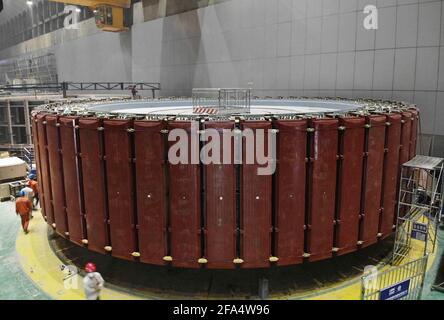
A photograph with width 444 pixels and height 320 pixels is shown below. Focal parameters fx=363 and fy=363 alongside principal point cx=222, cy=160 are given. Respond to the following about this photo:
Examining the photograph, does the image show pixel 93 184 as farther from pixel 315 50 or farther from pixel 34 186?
pixel 315 50

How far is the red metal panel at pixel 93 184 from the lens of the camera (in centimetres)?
883

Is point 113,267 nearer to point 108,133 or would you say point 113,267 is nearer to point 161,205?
point 161,205

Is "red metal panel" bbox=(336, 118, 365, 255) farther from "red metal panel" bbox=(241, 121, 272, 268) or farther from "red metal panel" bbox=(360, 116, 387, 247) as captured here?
"red metal panel" bbox=(241, 121, 272, 268)

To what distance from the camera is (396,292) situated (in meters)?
7.31

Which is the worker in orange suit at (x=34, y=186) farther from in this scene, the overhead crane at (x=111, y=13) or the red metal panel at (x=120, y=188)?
A: the overhead crane at (x=111, y=13)

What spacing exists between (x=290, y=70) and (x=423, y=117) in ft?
19.8

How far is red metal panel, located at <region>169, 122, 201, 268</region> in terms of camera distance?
27.1ft

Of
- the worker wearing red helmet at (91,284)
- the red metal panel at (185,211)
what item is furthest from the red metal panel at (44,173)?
the worker wearing red helmet at (91,284)

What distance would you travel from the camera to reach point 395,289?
23.9 feet

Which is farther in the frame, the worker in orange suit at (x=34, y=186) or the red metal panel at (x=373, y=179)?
the worker in orange suit at (x=34, y=186)

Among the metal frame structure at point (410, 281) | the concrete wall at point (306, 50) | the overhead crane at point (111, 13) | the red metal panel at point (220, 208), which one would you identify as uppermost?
the overhead crane at point (111, 13)

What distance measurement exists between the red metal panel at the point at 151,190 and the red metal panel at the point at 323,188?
11.6ft

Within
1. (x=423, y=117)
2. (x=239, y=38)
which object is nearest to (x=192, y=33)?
(x=239, y=38)

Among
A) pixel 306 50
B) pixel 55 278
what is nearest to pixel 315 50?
pixel 306 50
